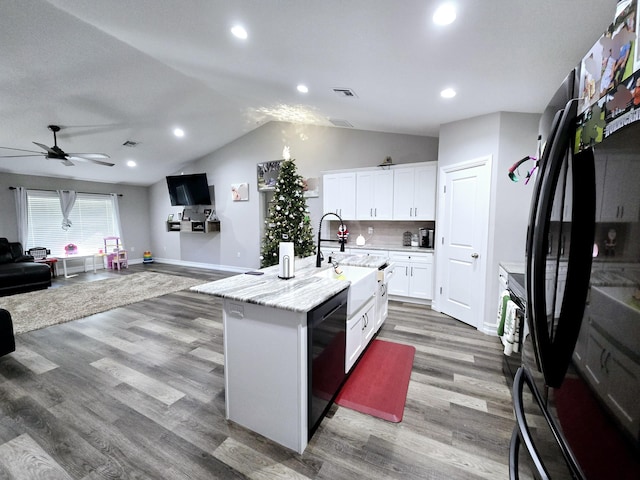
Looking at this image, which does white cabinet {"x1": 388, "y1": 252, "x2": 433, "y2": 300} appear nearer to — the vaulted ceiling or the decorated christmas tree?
the decorated christmas tree

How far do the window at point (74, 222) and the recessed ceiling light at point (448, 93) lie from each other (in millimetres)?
8859

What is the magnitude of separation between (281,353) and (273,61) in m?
2.89

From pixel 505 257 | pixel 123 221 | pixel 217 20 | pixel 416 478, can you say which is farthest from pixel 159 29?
pixel 123 221

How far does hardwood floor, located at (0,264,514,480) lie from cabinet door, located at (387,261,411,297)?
1359 mm

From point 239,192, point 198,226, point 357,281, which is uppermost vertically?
point 239,192

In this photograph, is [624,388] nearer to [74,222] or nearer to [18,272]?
[18,272]

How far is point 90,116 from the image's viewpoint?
4.55 meters

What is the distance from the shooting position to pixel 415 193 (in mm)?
4477

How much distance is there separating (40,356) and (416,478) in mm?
3667

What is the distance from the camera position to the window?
21.3ft

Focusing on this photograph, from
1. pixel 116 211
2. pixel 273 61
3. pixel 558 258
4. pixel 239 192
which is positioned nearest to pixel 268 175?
pixel 239 192

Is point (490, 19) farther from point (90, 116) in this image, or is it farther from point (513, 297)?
point (90, 116)

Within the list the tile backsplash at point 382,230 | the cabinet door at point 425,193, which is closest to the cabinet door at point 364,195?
the tile backsplash at point 382,230

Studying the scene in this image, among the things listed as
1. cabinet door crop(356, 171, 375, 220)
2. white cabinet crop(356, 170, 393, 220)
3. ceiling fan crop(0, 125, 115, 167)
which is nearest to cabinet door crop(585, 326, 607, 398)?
white cabinet crop(356, 170, 393, 220)
